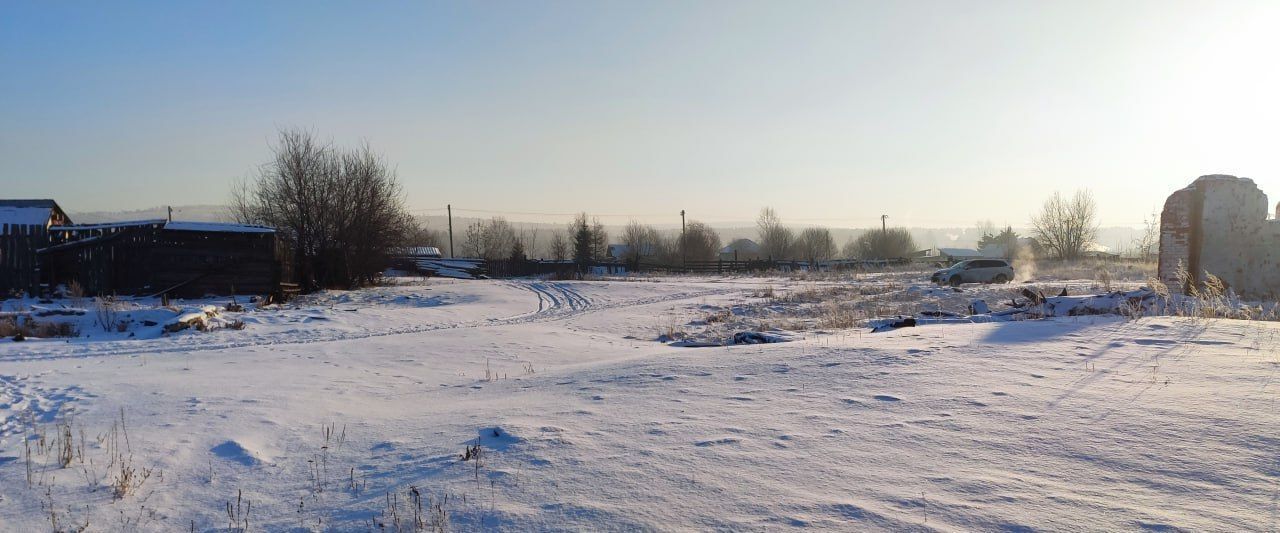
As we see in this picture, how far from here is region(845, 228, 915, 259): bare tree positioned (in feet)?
276

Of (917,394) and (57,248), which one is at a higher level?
(57,248)

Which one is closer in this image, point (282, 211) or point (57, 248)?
point (57, 248)

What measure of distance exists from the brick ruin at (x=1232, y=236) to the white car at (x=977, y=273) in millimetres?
16252

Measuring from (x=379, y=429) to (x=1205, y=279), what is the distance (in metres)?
16.7

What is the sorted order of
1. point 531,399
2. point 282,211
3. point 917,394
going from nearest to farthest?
point 917,394
point 531,399
point 282,211

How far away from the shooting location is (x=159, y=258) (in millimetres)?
18578

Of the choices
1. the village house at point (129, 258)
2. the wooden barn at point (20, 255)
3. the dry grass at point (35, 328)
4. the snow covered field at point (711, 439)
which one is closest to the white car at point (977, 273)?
the snow covered field at point (711, 439)

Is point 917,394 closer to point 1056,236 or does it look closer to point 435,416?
point 435,416

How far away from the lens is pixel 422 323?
16406 millimetres

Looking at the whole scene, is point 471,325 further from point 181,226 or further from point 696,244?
point 696,244

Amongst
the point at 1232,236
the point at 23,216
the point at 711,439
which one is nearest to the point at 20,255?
the point at 23,216

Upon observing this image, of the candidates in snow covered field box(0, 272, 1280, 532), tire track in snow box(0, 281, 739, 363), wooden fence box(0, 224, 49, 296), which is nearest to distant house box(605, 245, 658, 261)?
tire track in snow box(0, 281, 739, 363)

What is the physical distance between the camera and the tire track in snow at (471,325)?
10836 mm

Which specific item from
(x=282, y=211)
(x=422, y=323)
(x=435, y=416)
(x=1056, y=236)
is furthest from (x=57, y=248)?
(x=1056, y=236)
